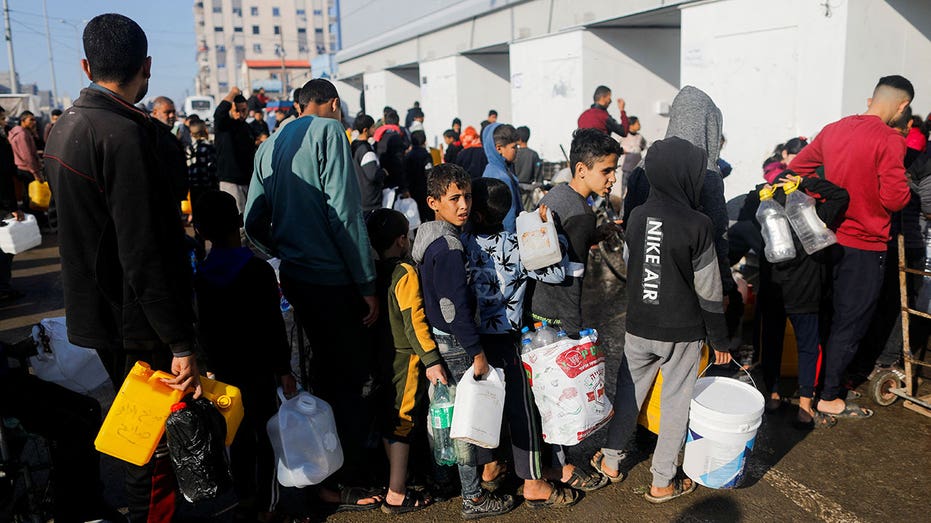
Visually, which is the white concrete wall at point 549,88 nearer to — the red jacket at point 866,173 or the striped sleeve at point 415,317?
the red jacket at point 866,173

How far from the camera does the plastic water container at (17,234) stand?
23.1 feet

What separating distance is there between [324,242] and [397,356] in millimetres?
665

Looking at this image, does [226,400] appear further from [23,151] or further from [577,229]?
[23,151]

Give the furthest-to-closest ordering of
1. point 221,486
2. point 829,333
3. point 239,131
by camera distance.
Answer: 1. point 239,131
2. point 829,333
3. point 221,486

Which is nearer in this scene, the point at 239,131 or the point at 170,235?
the point at 170,235

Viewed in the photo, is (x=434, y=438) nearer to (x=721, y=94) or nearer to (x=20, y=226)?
(x=20, y=226)

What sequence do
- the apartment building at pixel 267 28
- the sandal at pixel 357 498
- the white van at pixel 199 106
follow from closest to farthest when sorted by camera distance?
the sandal at pixel 357 498 < the white van at pixel 199 106 < the apartment building at pixel 267 28

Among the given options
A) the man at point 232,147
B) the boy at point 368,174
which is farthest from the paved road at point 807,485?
the man at point 232,147

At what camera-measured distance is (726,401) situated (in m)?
3.30

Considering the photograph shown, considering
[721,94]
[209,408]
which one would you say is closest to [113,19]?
[209,408]

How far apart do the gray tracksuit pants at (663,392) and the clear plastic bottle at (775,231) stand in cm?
109

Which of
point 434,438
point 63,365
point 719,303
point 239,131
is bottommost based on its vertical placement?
point 434,438

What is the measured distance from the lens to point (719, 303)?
3.15m

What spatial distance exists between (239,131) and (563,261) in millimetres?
6188
